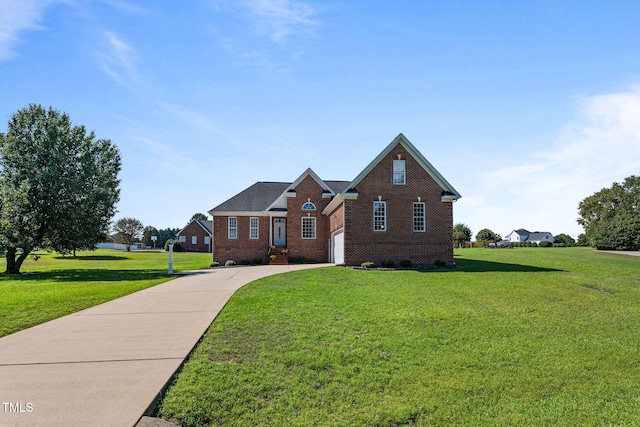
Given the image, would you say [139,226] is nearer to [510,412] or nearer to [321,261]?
[321,261]

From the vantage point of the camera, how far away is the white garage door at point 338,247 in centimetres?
2622

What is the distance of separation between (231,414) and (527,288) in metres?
13.1

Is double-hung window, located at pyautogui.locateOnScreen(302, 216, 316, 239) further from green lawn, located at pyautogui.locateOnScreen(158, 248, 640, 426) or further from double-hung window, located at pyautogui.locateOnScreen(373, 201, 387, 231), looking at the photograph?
green lawn, located at pyautogui.locateOnScreen(158, 248, 640, 426)

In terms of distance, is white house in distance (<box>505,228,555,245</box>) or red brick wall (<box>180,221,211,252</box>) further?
white house in distance (<box>505,228,555,245</box>)

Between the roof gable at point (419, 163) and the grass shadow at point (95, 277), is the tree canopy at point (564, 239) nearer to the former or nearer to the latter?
the roof gable at point (419, 163)

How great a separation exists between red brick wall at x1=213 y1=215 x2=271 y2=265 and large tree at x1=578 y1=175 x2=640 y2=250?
105 ft

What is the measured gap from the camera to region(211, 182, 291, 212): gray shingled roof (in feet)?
112

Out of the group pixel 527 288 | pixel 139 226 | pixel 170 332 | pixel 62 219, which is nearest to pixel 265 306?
pixel 170 332

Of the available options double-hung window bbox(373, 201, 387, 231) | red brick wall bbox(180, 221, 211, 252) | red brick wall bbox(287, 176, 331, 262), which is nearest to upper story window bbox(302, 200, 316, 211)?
red brick wall bbox(287, 176, 331, 262)

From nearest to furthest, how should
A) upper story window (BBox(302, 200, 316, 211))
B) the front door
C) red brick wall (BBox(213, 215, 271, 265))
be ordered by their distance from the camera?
upper story window (BBox(302, 200, 316, 211))
red brick wall (BBox(213, 215, 271, 265))
the front door

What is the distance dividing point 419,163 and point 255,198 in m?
15.4

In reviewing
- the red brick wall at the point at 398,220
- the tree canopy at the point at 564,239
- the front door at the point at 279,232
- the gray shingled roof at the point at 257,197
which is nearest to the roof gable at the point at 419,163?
the red brick wall at the point at 398,220

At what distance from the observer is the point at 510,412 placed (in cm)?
644

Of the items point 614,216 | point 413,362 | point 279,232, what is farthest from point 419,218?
point 614,216
